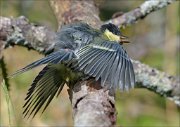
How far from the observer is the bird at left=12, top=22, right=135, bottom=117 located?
1339 millimetres

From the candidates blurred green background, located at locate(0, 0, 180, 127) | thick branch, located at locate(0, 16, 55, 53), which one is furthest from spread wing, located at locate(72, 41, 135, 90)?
blurred green background, located at locate(0, 0, 180, 127)

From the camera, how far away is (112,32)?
1.61 metres

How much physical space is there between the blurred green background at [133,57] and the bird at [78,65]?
408mm

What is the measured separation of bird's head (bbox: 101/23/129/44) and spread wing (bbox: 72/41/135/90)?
0.05 meters

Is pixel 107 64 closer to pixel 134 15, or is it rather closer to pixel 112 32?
pixel 112 32

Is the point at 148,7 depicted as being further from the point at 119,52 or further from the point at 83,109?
the point at 83,109

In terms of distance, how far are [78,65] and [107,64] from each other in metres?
0.07

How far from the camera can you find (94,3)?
1850 millimetres

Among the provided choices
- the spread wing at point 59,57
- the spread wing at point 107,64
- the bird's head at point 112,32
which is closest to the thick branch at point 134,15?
the bird's head at point 112,32

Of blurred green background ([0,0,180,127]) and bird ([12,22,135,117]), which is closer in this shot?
bird ([12,22,135,117])

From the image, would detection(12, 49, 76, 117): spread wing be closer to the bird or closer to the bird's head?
the bird

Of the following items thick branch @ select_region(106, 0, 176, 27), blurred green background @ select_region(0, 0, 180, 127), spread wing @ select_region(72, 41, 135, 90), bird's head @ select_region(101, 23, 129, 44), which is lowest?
blurred green background @ select_region(0, 0, 180, 127)

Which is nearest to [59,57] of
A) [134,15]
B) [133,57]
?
[134,15]

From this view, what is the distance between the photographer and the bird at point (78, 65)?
1.34m
